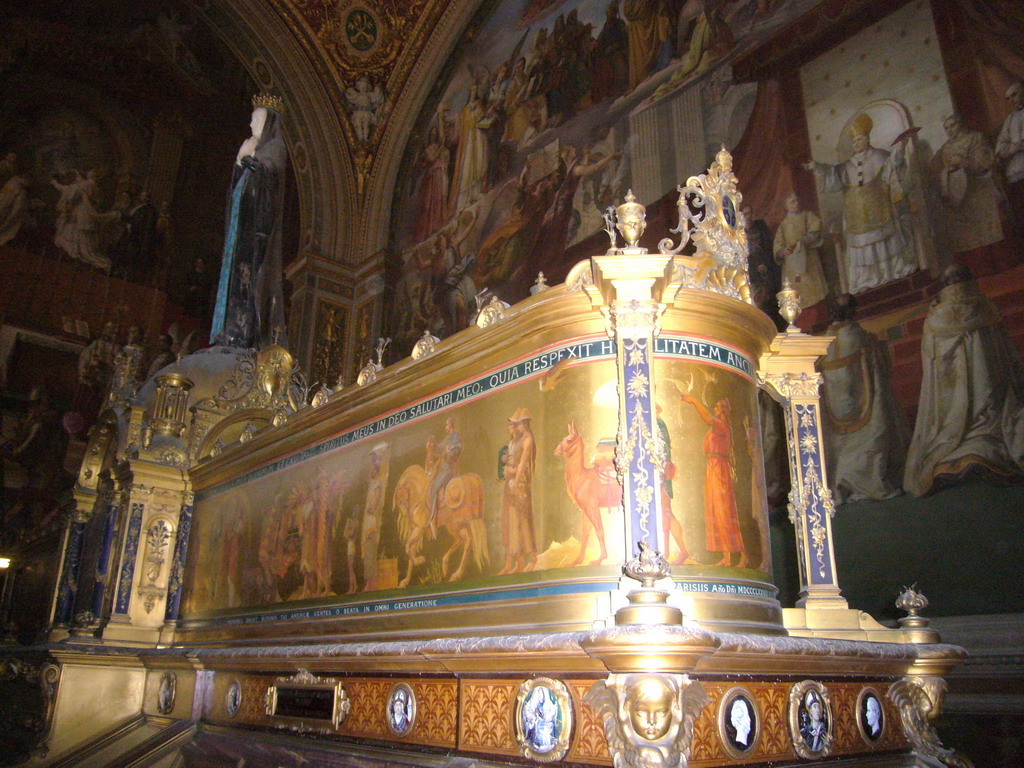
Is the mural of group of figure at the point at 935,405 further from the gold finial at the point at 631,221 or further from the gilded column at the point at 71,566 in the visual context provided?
the gilded column at the point at 71,566

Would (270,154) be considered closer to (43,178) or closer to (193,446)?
(193,446)

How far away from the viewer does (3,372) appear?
1612cm

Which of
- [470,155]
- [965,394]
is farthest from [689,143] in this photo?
[470,155]

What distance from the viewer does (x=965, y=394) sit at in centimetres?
643

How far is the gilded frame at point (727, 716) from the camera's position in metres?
3.47

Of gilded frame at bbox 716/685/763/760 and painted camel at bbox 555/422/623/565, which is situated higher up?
painted camel at bbox 555/422/623/565

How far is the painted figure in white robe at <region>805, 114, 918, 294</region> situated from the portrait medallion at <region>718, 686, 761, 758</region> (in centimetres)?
481

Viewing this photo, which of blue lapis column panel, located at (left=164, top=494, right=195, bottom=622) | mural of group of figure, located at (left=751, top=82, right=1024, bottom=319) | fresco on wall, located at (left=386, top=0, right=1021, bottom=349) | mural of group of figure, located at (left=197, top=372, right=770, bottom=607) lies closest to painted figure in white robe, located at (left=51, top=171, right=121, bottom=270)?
fresco on wall, located at (left=386, top=0, right=1021, bottom=349)

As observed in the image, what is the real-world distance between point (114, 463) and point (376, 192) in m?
7.30

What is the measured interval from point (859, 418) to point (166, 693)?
6.59 meters

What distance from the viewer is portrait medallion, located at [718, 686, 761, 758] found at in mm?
3479

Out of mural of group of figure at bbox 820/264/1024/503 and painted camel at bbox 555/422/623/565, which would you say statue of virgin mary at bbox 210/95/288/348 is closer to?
mural of group of figure at bbox 820/264/1024/503

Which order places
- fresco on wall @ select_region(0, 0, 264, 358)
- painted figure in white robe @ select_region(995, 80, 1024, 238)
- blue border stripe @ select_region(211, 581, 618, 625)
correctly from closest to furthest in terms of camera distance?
blue border stripe @ select_region(211, 581, 618, 625), painted figure in white robe @ select_region(995, 80, 1024, 238), fresco on wall @ select_region(0, 0, 264, 358)

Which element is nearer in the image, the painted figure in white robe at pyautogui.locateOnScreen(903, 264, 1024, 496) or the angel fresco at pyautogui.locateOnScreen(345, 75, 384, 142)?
the painted figure in white robe at pyautogui.locateOnScreen(903, 264, 1024, 496)
